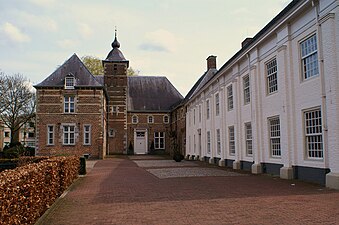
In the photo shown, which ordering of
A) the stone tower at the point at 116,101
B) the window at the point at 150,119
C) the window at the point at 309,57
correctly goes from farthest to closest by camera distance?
the window at the point at 150,119
the stone tower at the point at 116,101
the window at the point at 309,57

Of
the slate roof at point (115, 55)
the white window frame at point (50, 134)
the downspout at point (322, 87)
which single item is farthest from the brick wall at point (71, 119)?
the downspout at point (322, 87)

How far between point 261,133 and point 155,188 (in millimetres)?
7839

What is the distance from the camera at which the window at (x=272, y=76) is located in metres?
16.4

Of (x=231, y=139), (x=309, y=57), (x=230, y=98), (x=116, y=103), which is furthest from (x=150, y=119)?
(x=309, y=57)

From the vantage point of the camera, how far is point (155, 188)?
12.2 meters

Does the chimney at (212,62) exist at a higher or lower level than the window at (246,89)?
higher

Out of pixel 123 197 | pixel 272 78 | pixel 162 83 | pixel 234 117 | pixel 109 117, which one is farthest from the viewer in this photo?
pixel 162 83

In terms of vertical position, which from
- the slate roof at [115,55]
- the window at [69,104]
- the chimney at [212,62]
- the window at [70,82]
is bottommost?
the window at [69,104]

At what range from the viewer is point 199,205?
8.58 m

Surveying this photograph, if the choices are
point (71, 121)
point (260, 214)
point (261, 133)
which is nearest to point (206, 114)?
point (261, 133)

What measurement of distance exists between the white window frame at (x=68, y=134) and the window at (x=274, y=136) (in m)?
23.4

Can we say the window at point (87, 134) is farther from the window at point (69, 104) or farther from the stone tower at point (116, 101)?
the stone tower at point (116, 101)

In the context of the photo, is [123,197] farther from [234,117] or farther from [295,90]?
[234,117]

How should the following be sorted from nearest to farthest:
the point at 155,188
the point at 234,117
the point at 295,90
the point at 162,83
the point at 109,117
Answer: the point at 155,188, the point at 295,90, the point at 234,117, the point at 109,117, the point at 162,83
